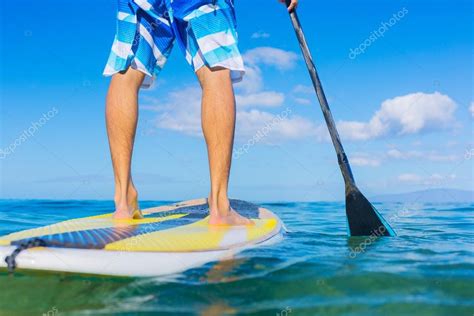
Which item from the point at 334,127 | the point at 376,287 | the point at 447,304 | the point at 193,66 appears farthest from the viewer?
the point at 334,127

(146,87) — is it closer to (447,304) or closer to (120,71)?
(120,71)

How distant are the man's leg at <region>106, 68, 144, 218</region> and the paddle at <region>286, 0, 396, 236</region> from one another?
1218mm

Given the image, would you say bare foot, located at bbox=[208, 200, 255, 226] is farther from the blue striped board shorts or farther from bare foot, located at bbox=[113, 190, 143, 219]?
the blue striped board shorts

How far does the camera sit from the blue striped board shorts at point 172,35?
2.67 m

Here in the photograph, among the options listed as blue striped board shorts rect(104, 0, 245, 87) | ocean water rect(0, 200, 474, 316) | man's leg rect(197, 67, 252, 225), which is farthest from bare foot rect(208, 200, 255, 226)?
blue striped board shorts rect(104, 0, 245, 87)

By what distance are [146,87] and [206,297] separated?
5.64 feet

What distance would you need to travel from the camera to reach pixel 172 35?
302 centimetres

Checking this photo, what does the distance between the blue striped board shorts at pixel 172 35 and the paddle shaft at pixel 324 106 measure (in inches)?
32.3

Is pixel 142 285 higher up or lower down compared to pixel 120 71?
lower down

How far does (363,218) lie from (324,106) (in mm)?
824

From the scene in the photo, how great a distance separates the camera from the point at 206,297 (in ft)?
5.53

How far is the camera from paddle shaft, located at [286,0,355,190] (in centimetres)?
343

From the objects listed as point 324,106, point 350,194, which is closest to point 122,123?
point 324,106

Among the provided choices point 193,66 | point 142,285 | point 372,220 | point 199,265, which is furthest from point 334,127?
point 142,285
